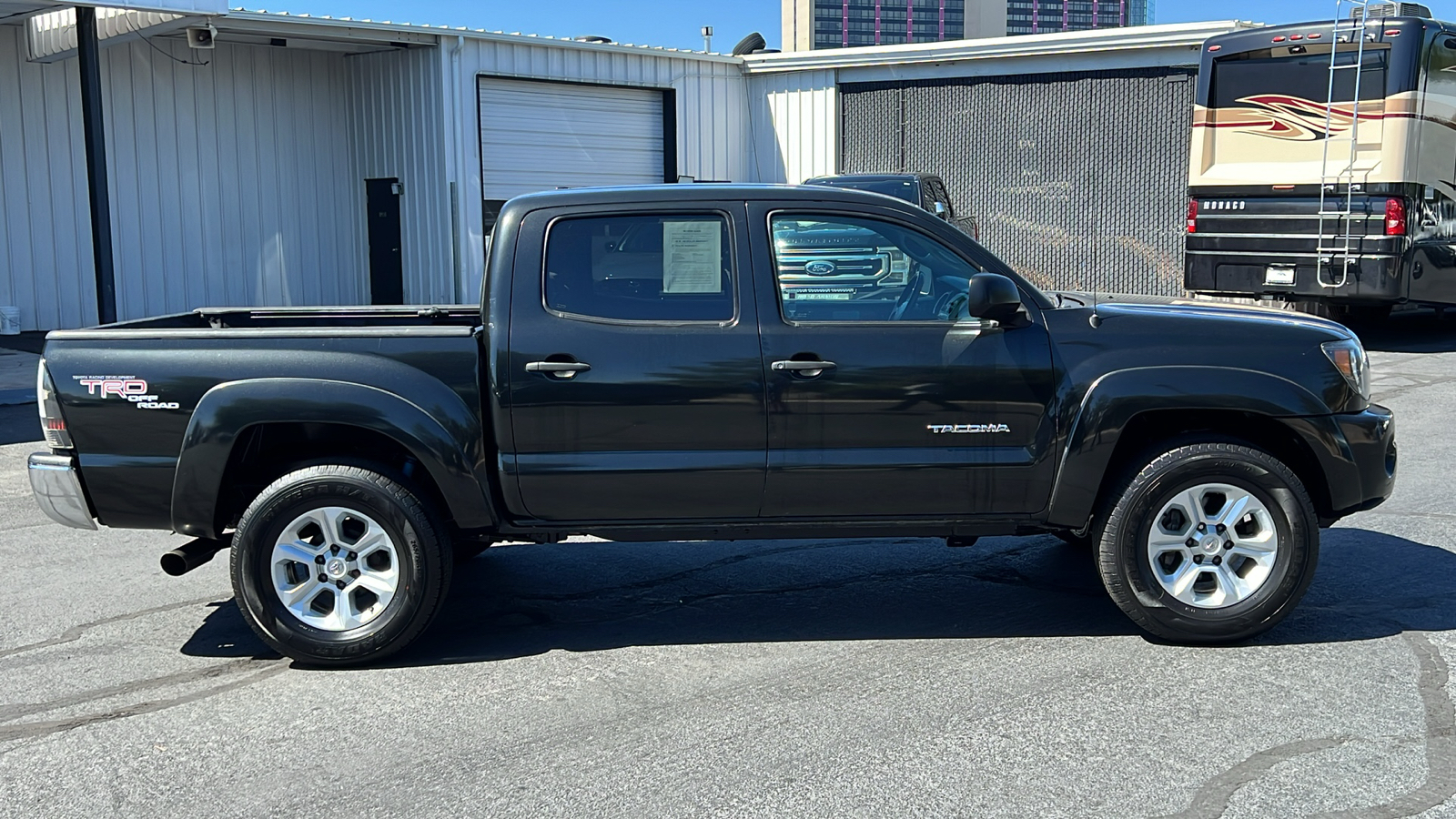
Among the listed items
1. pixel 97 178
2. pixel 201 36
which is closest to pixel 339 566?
pixel 97 178

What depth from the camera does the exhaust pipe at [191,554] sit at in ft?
17.1

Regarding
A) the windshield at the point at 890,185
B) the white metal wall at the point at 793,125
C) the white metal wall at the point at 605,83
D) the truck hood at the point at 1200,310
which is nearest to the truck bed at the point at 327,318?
the truck hood at the point at 1200,310

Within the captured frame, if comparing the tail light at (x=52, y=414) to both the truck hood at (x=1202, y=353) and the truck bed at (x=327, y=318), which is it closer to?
the truck bed at (x=327, y=318)

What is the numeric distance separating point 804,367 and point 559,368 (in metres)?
0.93

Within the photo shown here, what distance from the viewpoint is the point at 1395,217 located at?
1410 centimetres

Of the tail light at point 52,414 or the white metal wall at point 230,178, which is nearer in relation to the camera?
the tail light at point 52,414

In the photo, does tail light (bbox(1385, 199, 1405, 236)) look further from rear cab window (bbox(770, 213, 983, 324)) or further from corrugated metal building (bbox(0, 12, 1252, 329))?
rear cab window (bbox(770, 213, 983, 324))

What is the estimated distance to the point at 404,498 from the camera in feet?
16.8

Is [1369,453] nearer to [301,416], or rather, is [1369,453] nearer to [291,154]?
[301,416]

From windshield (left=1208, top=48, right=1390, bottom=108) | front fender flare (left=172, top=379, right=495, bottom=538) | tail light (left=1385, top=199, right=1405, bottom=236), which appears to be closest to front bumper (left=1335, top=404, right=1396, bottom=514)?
front fender flare (left=172, top=379, right=495, bottom=538)

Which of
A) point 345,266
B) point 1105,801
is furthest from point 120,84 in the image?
point 1105,801

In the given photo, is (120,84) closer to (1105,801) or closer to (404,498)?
(404,498)

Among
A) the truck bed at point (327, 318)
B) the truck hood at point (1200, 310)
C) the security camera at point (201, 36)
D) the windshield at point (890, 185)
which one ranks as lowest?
the truck bed at point (327, 318)

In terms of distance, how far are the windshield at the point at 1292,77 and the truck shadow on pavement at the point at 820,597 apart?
883cm
